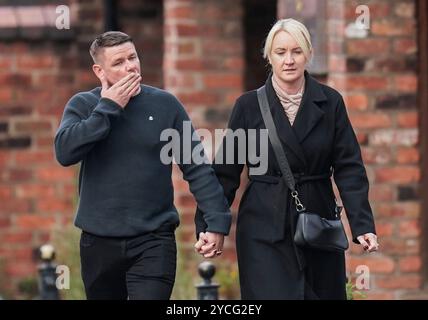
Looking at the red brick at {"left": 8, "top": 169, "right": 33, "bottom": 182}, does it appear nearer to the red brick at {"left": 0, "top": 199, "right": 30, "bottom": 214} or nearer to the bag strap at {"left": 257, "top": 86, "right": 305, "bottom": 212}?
the red brick at {"left": 0, "top": 199, "right": 30, "bottom": 214}

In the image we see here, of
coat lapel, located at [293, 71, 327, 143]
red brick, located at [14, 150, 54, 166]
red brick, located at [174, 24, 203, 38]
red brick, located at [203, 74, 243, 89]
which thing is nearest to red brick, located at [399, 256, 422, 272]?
red brick, located at [203, 74, 243, 89]

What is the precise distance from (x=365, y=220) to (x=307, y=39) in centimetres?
89

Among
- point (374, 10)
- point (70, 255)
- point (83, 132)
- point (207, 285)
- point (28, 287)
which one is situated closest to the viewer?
point (83, 132)

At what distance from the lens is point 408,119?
33.7ft

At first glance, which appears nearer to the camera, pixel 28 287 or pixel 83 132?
pixel 83 132

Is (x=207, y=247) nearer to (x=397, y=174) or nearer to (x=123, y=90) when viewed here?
(x=123, y=90)

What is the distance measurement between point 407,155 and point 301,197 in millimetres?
3077

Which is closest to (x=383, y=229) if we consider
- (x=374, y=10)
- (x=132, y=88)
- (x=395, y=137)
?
(x=395, y=137)

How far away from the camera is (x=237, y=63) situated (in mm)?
11484

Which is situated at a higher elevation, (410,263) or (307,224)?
(307,224)

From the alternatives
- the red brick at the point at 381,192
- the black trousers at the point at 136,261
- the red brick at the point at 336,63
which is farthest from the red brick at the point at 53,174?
the black trousers at the point at 136,261

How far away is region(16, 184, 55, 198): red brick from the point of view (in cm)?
1274

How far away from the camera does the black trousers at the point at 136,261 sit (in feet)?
23.6
